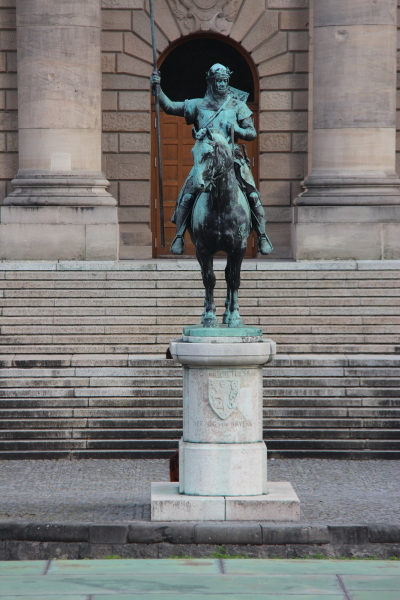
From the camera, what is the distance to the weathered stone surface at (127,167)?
25891mm

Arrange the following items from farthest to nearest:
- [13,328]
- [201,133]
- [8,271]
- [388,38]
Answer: [388,38] < [8,271] < [13,328] < [201,133]

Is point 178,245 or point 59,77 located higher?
point 59,77

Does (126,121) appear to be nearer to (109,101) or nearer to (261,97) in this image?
(109,101)

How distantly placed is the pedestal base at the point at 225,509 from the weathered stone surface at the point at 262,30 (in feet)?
54.2

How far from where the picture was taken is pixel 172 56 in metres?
26.4

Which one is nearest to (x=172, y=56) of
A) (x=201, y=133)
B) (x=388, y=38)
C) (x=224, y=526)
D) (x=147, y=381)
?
(x=388, y=38)

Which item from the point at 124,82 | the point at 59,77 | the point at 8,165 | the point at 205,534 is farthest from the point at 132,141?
the point at 205,534

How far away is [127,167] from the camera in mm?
25906

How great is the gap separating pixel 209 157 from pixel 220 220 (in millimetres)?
772

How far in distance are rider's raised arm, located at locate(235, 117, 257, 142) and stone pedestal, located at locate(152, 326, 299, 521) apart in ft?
7.08

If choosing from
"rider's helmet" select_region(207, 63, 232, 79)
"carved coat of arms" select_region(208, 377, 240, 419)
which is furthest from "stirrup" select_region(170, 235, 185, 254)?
"carved coat of arms" select_region(208, 377, 240, 419)

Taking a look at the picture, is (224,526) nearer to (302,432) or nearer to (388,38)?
(302,432)

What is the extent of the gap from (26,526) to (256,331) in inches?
112

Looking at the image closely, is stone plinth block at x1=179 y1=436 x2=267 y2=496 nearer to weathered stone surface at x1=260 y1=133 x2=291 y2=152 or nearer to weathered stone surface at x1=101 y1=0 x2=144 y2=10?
weathered stone surface at x1=260 y1=133 x2=291 y2=152
